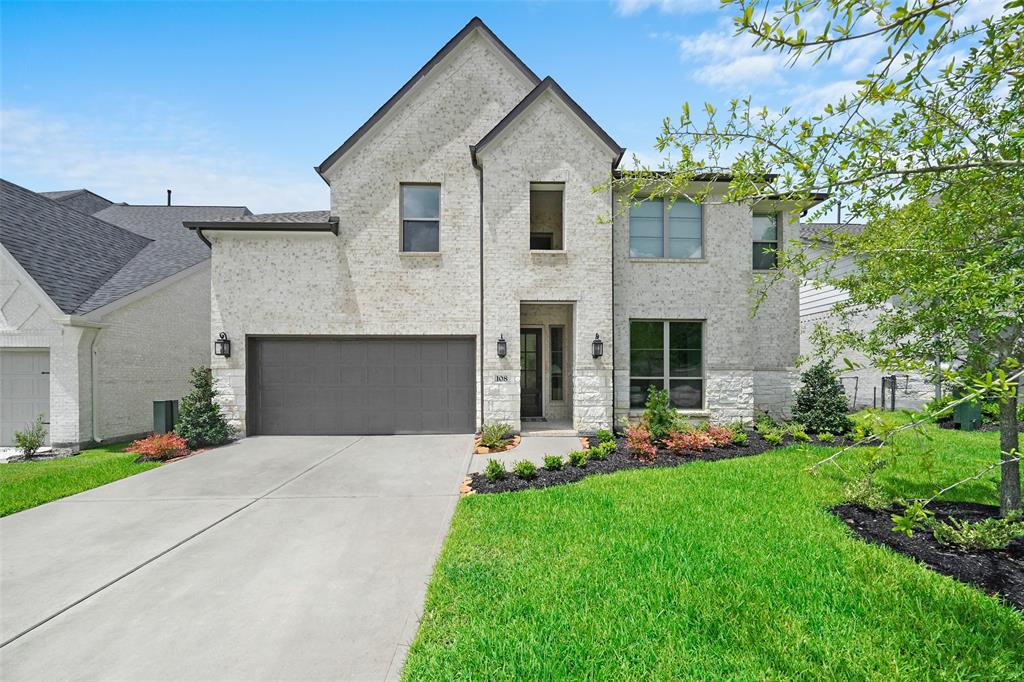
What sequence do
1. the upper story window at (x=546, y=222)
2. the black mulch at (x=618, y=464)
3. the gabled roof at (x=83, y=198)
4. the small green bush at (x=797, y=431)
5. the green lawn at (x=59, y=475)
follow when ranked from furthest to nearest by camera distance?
1. the gabled roof at (x=83, y=198)
2. the upper story window at (x=546, y=222)
3. the small green bush at (x=797, y=431)
4. the black mulch at (x=618, y=464)
5. the green lawn at (x=59, y=475)

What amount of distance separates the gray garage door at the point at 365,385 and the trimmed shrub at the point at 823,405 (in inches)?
304

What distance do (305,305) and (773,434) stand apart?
10.9 metres

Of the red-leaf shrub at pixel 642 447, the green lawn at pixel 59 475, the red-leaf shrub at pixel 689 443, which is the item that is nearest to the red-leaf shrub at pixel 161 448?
the green lawn at pixel 59 475

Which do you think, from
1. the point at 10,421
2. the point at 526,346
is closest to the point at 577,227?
the point at 526,346

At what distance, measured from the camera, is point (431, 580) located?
4.01 m

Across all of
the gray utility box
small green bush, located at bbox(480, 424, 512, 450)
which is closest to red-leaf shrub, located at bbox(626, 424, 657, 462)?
small green bush, located at bbox(480, 424, 512, 450)

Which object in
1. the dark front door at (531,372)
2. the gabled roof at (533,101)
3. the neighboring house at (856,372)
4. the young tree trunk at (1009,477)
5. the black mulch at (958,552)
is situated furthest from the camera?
the neighboring house at (856,372)

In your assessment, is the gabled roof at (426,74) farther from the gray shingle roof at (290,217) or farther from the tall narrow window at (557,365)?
the tall narrow window at (557,365)

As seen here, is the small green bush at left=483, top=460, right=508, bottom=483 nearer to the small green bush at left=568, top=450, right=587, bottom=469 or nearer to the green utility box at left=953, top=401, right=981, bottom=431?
the small green bush at left=568, top=450, right=587, bottom=469

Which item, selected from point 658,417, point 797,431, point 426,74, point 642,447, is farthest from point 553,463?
point 426,74

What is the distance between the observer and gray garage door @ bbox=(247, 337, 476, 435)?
10.8 metres

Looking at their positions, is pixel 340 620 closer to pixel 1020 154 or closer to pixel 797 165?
pixel 797 165

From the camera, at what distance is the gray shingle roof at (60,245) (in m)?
10.1

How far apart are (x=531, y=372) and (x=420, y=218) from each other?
5195 mm
